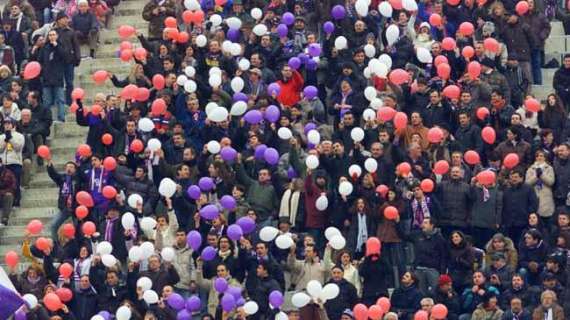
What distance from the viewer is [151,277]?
4391cm

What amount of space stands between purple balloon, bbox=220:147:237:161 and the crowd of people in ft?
0.14

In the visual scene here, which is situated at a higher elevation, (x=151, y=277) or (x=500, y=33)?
(x=500, y=33)

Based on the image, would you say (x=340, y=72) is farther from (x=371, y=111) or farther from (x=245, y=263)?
(x=245, y=263)

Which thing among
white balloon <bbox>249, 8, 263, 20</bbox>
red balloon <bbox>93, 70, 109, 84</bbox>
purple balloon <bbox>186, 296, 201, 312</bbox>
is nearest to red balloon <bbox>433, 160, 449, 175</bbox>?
purple balloon <bbox>186, 296, 201, 312</bbox>

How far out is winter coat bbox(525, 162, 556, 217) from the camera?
44781 millimetres

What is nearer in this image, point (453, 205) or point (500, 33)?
point (453, 205)

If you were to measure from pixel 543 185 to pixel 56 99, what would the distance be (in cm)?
838

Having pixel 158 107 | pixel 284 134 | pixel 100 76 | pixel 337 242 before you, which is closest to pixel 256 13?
pixel 100 76

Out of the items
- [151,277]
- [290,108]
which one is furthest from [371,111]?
[151,277]

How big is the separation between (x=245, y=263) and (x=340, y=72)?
4641 mm

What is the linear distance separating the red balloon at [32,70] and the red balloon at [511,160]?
25.4 feet

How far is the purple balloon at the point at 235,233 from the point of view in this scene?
44000 mm

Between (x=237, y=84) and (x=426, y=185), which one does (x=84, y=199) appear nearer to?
(x=237, y=84)

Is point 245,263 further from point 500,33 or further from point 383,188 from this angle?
point 500,33
